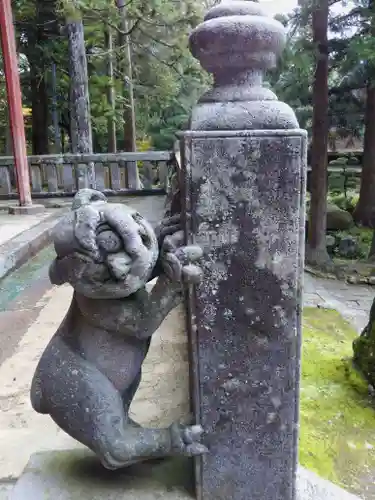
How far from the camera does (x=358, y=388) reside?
13.1 ft

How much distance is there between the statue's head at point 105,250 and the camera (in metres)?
1.18

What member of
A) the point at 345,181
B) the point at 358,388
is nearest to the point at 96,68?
the point at 345,181

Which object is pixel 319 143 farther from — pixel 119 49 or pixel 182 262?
pixel 182 262

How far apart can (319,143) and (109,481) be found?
27.8 feet

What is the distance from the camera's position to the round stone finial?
1.21 metres

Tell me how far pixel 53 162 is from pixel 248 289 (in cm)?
716

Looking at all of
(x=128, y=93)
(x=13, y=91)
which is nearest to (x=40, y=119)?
(x=128, y=93)

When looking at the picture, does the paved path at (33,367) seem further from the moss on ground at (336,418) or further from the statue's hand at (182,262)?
the moss on ground at (336,418)

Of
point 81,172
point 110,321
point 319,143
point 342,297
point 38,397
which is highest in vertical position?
point 319,143

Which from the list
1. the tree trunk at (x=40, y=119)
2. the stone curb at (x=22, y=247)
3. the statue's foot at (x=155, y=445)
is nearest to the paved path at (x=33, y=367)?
the stone curb at (x=22, y=247)

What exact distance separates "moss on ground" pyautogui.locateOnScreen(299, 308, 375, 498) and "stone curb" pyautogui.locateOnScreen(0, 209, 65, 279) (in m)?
2.52

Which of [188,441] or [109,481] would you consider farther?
[109,481]

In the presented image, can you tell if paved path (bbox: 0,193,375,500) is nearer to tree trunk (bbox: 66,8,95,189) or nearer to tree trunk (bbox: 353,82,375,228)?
tree trunk (bbox: 66,8,95,189)

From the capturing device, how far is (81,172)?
7.61 metres
